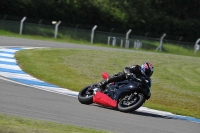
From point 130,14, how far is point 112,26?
4.07 meters

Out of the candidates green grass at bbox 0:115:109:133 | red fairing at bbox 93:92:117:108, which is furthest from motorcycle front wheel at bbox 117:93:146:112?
green grass at bbox 0:115:109:133

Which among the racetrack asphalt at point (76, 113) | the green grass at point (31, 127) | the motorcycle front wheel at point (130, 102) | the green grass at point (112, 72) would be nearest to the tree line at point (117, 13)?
the green grass at point (112, 72)

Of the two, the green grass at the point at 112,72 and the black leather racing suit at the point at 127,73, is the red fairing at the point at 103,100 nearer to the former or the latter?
the black leather racing suit at the point at 127,73

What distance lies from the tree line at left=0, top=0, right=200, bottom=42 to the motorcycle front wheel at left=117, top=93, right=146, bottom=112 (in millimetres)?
29181

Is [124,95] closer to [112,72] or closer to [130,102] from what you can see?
[130,102]

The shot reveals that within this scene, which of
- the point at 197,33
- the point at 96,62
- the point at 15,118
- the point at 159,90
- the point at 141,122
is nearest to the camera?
the point at 15,118

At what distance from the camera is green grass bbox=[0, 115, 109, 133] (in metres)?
8.17

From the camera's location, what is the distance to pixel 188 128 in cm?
1184

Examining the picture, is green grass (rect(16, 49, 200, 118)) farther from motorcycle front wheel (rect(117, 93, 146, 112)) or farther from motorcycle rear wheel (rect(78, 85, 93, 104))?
motorcycle rear wheel (rect(78, 85, 93, 104))

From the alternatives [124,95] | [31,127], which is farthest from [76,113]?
[31,127]

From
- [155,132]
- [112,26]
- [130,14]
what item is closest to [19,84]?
[155,132]

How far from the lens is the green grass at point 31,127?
817 cm

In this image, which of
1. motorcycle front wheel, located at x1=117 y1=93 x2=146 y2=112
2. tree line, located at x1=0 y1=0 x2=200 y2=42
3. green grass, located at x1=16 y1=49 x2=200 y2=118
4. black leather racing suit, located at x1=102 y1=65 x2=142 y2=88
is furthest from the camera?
tree line, located at x1=0 y1=0 x2=200 y2=42

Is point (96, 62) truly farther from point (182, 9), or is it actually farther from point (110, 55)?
point (182, 9)
